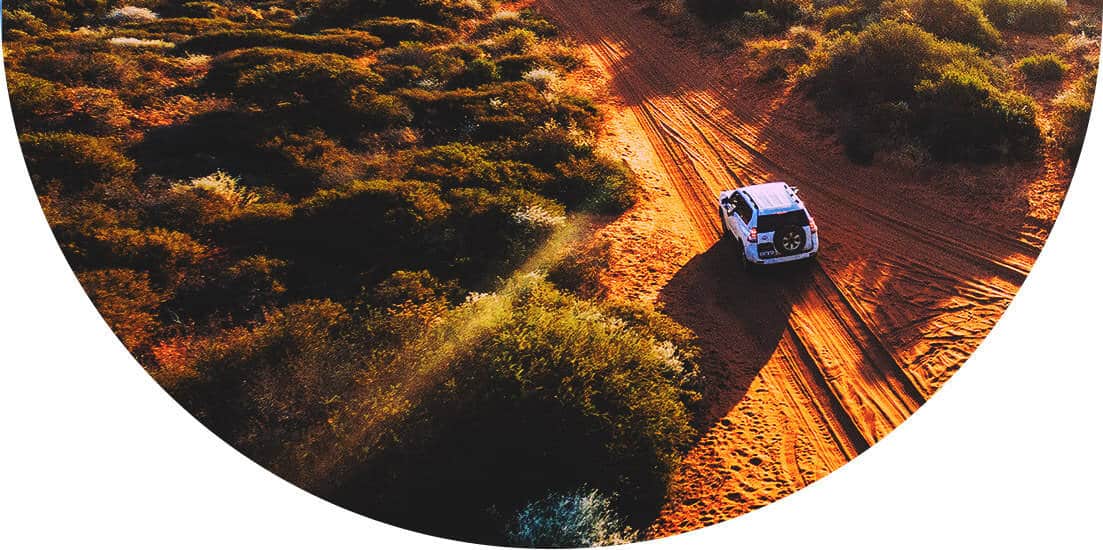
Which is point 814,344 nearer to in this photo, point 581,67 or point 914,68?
point 914,68

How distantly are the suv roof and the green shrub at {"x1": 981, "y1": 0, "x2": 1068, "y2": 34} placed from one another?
19473mm

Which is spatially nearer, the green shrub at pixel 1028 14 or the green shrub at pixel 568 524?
the green shrub at pixel 568 524

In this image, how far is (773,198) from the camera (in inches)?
539

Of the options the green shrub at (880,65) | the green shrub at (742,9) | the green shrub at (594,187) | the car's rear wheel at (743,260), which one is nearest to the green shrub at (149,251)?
the green shrub at (594,187)

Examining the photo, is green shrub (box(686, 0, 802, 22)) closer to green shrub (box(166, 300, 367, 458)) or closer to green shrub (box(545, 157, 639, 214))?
green shrub (box(545, 157, 639, 214))

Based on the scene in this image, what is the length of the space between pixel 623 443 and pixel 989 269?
10419 millimetres

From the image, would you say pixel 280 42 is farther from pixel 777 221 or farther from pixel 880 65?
pixel 880 65

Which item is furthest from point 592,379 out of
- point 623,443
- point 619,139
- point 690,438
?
point 619,139

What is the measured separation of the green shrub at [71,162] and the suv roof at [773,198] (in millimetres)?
16355

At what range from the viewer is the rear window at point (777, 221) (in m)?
13.2

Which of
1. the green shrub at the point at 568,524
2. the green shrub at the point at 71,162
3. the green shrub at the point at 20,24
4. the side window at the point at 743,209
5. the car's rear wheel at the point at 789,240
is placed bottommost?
the green shrub at the point at 568,524

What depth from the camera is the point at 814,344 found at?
11.6 meters

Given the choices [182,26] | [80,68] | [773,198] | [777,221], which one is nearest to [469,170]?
[773,198]

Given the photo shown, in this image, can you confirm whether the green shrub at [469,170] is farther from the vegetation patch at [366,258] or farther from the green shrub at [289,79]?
the green shrub at [289,79]
